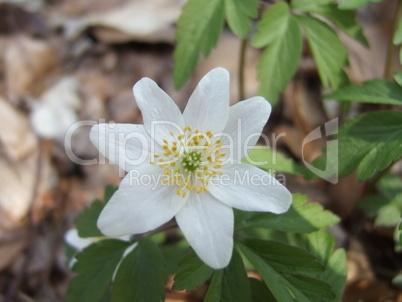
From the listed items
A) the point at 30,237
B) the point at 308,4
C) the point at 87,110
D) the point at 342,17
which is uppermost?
the point at 308,4

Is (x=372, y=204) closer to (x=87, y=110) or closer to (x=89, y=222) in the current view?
(x=89, y=222)

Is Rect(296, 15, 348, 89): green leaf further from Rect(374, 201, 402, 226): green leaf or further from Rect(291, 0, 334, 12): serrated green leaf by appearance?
Rect(374, 201, 402, 226): green leaf

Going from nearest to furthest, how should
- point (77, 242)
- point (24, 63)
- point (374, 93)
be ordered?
point (374, 93), point (77, 242), point (24, 63)

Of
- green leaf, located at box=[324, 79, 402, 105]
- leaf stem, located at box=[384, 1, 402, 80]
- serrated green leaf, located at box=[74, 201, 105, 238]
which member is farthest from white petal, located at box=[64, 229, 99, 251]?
leaf stem, located at box=[384, 1, 402, 80]

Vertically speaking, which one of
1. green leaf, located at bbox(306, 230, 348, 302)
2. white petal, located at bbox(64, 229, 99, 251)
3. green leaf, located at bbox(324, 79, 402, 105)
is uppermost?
green leaf, located at bbox(324, 79, 402, 105)

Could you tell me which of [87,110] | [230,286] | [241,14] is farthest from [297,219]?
[87,110]

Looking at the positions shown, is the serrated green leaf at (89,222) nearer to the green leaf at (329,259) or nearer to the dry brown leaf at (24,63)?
the green leaf at (329,259)

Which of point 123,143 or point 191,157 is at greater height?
point 123,143
